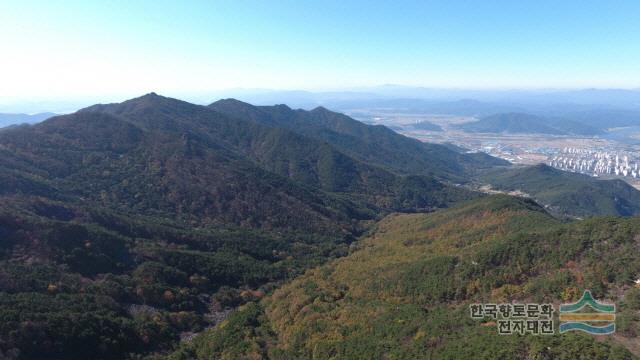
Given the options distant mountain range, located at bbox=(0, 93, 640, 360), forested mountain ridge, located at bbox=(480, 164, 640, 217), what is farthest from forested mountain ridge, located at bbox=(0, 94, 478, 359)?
forested mountain ridge, located at bbox=(480, 164, 640, 217)

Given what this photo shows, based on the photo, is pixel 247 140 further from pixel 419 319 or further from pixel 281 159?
pixel 419 319

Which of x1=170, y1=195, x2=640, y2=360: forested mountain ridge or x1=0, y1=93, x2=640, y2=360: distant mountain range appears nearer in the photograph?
x1=170, y1=195, x2=640, y2=360: forested mountain ridge

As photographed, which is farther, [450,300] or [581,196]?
[581,196]

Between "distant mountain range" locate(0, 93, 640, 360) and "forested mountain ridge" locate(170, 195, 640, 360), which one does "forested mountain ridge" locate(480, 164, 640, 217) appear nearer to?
"distant mountain range" locate(0, 93, 640, 360)

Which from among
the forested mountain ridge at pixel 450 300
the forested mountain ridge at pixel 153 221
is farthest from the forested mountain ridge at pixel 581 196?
the forested mountain ridge at pixel 450 300

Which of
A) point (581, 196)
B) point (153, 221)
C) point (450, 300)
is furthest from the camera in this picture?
point (581, 196)

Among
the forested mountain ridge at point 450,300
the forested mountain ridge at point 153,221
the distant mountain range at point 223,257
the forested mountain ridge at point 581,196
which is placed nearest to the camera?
the forested mountain ridge at point 450,300

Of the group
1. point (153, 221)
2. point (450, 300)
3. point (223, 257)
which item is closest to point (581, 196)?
point (223, 257)

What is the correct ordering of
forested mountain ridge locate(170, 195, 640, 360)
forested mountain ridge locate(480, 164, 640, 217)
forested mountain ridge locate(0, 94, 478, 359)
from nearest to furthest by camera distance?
forested mountain ridge locate(170, 195, 640, 360)
forested mountain ridge locate(0, 94, 478, 359)
forested mountain ridge locate(480, 164, 640, 217)

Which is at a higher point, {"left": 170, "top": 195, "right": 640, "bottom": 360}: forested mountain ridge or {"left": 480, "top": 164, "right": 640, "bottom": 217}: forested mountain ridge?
{"left": 170, "top": 195, "right": 640, "bottom": 360}: forested mountain ridge

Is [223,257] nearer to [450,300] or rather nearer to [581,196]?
[450,300]

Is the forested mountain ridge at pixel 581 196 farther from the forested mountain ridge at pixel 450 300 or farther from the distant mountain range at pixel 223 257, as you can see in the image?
the forested mountain ridge at pixel 450 300
